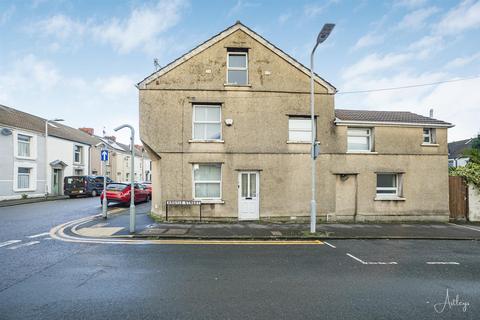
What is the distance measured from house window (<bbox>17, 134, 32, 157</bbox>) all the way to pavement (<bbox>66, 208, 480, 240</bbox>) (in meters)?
16.9

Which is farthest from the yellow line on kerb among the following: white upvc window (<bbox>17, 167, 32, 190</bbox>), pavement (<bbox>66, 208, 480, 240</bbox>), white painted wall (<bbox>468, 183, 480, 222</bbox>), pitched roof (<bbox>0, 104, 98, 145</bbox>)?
pitched roof (<bbox>0, 104, 98, 145</bbox>)

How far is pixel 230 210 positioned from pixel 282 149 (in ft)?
12.8

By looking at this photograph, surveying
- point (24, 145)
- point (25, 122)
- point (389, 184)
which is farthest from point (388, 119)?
point (25, 122)

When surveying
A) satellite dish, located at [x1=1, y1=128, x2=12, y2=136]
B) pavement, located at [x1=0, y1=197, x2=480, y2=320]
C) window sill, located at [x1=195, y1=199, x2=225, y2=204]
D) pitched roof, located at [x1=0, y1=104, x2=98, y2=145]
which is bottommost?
pavement, located at [x1=0, y1=197, x2=480, y2=320]

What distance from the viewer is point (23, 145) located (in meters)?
23.3

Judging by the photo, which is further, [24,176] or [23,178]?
[24,176]

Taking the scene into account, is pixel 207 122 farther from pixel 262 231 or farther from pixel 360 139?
pixel 360 139

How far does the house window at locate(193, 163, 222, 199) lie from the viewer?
12453 mm

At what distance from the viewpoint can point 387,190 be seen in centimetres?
1338

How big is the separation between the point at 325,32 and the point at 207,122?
6.41 m

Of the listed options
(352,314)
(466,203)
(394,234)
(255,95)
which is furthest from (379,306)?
(466,203)

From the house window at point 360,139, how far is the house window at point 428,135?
316 cm

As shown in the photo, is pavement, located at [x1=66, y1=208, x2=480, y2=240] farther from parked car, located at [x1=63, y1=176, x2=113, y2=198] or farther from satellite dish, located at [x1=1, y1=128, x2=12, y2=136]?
satellite dish, located at [x1=1, y1=128, x2=12, y2=136]

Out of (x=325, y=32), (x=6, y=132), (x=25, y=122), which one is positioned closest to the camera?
(x=325, y=32)
